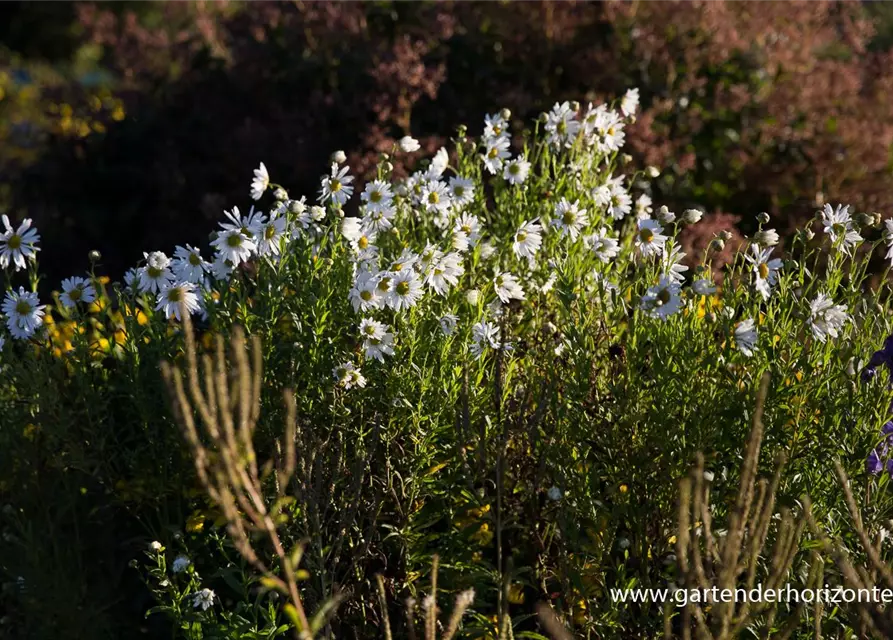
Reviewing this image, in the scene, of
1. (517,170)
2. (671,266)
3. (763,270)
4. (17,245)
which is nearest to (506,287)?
(671,266)

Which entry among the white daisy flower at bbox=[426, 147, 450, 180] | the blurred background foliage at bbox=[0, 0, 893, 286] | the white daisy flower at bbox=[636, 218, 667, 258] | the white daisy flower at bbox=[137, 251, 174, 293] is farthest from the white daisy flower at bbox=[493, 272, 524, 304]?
the blurred background foliage at bbox=[0, 0, 893, 286]

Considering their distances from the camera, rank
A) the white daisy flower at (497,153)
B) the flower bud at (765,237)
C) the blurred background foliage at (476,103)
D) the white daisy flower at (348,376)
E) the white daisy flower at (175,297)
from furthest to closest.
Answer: the blurred background foliage at (476,103), the white daisy flower at (497,153), the white daisy flower at (175,297), the white daisy flower at (348,376), the flower bud at (765,237)

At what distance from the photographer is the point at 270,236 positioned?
2.75 meters

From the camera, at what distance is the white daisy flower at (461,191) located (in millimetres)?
3090

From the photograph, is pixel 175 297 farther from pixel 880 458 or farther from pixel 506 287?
pixel 880 458

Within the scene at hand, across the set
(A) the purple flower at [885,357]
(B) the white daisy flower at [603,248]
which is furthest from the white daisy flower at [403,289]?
(A) the purple flower at [885,357]

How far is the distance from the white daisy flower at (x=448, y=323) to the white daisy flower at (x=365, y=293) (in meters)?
0.19

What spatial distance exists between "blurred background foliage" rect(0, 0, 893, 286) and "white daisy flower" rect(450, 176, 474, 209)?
4.11ft

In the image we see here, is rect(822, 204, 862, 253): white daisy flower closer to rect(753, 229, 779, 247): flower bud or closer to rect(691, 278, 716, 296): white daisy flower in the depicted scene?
rect(753, 229, 779, 247): flower bud

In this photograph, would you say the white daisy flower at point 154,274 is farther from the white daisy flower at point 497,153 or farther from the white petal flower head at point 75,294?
the white daisy flower at point 497,153

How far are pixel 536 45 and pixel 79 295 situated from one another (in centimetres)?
264

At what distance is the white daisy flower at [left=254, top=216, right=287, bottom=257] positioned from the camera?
8.94 feet

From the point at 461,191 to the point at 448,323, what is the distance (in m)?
0.57

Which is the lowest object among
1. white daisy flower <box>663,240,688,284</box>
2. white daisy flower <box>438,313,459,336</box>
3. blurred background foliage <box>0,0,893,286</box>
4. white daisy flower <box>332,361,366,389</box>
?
white daisy flower <box>332,361,366,389</box>
